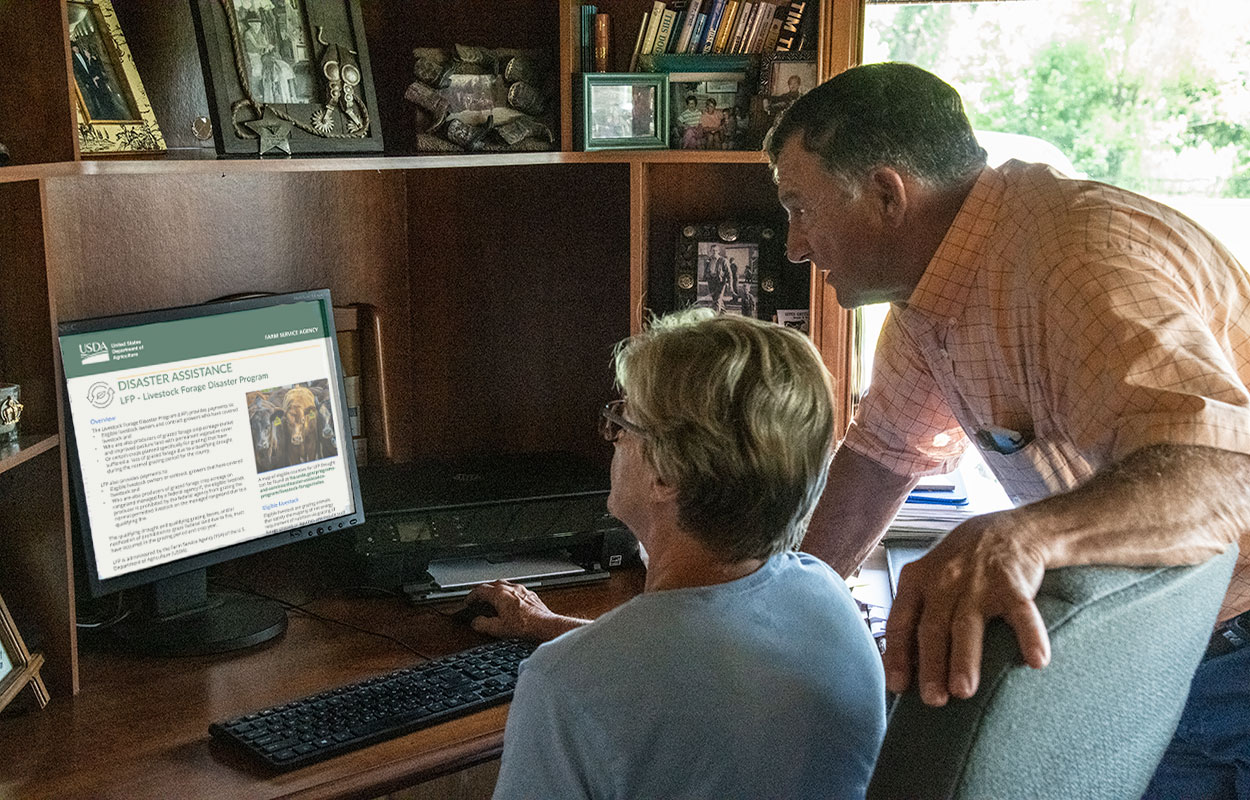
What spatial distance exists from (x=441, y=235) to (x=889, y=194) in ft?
3.46

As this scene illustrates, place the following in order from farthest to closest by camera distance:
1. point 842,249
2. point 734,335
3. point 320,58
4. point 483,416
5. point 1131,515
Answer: point 483,416 → point 320,58 → point 842,249 → point 734,335 → point 1131,515

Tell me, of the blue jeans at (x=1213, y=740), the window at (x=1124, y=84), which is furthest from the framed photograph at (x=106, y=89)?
the window at (x=1124, y=84)

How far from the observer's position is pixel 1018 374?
1.71 metres

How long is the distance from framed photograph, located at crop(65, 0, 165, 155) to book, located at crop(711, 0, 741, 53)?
991 mm

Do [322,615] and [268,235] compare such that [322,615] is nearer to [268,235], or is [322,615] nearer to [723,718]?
[268,235]

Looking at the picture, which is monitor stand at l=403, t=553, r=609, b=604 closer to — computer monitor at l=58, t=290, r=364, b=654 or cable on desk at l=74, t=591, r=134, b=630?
computer monitor at l=58, t=290, r=364, b=654

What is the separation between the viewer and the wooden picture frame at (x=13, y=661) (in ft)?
5.30

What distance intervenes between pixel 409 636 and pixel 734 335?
836 millimetres

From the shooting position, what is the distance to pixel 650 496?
1508 millimetres

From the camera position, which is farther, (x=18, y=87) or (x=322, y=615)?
(x=322, y=615)

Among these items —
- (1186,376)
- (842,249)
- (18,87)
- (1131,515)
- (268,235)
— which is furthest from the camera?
(268,235)

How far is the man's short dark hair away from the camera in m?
1.79

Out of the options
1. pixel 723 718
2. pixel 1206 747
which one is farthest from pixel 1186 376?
pixel 1206 747

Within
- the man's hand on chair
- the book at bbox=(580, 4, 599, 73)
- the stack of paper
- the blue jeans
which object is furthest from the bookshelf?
the man's hand on chair
